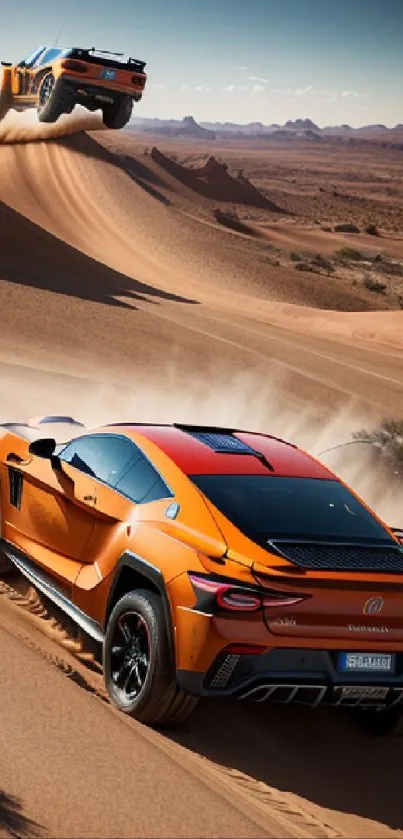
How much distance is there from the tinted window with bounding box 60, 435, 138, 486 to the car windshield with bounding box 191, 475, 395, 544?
616mm

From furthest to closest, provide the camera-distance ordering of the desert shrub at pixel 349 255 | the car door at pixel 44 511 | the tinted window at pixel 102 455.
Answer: the desert shrub at pixel 349 255 → the car door at pixel 44 511 → the tinted window at pixel 102 455

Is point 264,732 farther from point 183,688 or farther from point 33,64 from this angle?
point 33,64

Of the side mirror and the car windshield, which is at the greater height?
the car windshield

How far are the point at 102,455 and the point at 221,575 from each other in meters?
1.68

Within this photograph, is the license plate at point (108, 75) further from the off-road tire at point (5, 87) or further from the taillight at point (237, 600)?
the taillight at point (237, 600)

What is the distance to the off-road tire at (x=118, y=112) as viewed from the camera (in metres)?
30.5

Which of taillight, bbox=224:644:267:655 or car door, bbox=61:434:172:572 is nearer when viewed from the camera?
taillight, bbox=224:644:267:655

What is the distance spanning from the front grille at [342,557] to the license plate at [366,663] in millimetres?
402

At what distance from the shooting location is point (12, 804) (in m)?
4.57

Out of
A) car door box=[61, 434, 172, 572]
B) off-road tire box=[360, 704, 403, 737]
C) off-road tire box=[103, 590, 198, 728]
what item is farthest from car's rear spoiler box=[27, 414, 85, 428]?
off-road tire box=[360, 704, 403, 737]

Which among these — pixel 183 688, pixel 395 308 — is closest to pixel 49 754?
pixel 183 688

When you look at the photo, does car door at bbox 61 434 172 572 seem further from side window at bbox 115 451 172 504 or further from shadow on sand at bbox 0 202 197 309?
shadow on sand at bbox 0 202 197 309

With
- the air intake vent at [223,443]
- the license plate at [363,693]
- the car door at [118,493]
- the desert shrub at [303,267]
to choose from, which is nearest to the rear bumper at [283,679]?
the license plate at [363,693]

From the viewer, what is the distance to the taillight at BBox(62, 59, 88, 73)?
2750 centimetres
